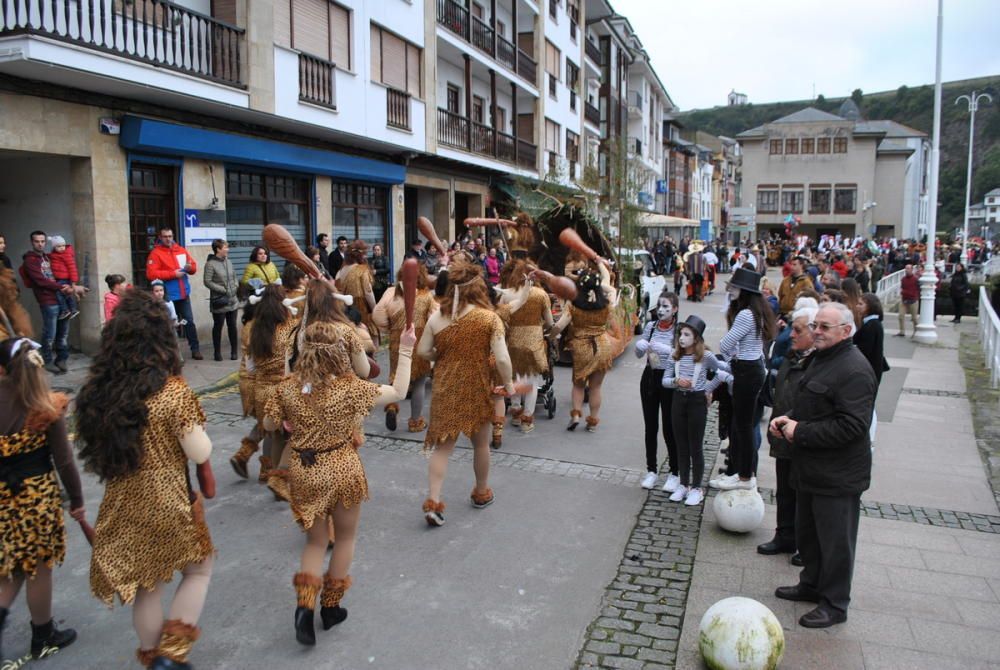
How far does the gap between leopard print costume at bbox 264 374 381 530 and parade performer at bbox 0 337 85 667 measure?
1019 millimetres

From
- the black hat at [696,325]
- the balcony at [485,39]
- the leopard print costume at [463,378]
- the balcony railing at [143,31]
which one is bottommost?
the leopard print costume at [463,378]

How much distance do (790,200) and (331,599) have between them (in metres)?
72.6

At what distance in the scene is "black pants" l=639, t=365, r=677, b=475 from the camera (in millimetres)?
6129

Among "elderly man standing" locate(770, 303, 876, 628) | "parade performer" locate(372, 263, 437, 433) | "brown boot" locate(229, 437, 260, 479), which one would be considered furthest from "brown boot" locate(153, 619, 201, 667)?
"parade performer" locate(372, 263, 437, 433)

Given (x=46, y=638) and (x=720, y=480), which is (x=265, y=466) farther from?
(x=720, y=480)

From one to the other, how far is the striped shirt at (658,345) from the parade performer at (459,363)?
132 cm

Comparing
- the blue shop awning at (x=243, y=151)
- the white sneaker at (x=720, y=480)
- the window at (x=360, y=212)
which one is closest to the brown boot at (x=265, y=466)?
the white sneaker at (x=720, y=480)

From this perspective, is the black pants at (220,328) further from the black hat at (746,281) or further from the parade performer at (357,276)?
the black hat at (746,281)

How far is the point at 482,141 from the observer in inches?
909

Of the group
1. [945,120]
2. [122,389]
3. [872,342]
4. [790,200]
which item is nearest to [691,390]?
[872,342]

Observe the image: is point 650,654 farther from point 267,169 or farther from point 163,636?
point 267,169

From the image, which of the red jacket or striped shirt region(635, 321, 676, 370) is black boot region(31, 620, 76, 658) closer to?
striped shirt region(635, 321, 676, 370)

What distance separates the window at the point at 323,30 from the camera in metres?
14.3

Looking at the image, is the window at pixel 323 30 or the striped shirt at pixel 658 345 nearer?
the striped shirt at pixel 658 345
